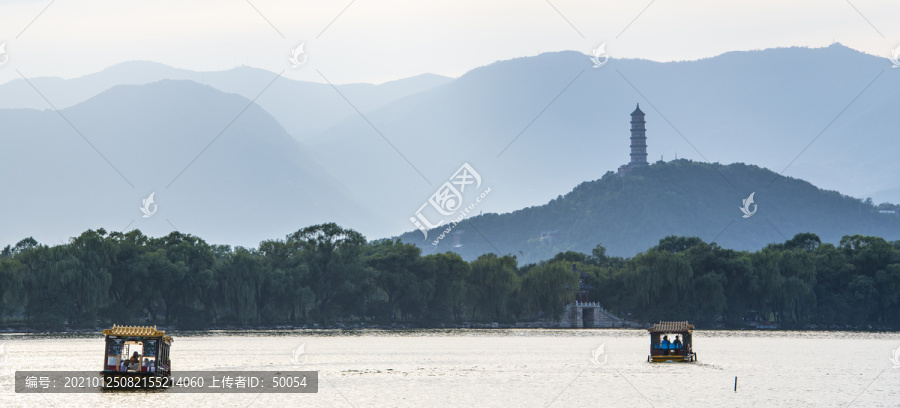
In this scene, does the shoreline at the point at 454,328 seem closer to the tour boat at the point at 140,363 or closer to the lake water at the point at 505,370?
the lake water at the point at 505,370

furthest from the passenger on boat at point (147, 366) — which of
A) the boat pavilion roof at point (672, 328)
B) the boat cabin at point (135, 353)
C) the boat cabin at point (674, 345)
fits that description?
the boat pavilion roof at point (672, 328)

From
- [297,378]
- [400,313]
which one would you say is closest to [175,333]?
[400,313]

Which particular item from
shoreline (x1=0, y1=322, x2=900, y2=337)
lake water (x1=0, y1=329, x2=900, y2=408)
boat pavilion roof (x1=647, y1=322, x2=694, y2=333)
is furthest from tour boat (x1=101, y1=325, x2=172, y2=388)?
shoreline (x1=0, y1=322, x2=900, y2=337)

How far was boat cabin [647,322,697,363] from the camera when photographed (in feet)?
208

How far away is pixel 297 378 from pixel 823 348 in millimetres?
45546

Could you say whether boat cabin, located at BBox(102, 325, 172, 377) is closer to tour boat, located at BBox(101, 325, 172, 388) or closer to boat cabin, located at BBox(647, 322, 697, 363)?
tour boat, located at BBox(101, 325, 172, 388)

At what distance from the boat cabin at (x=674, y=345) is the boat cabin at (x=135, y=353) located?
91.8 feet

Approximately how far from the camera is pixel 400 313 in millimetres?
122562

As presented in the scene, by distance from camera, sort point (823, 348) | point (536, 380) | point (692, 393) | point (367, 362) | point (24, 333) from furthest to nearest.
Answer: point (24, 333) < point (823, 348) < point (367, 362) < point (536, 380) < point (692, 393)

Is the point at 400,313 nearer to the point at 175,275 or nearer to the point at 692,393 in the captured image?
the point at 175,275

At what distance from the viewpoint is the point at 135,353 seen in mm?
47312

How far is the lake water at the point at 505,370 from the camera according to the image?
45438 mm

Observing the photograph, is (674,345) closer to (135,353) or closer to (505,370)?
(505,370)

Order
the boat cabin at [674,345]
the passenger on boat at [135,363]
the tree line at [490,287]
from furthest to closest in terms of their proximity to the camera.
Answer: the tree line at [490,287]
the boat cabin at [674,345]
the passenger on boat at [135,363]
